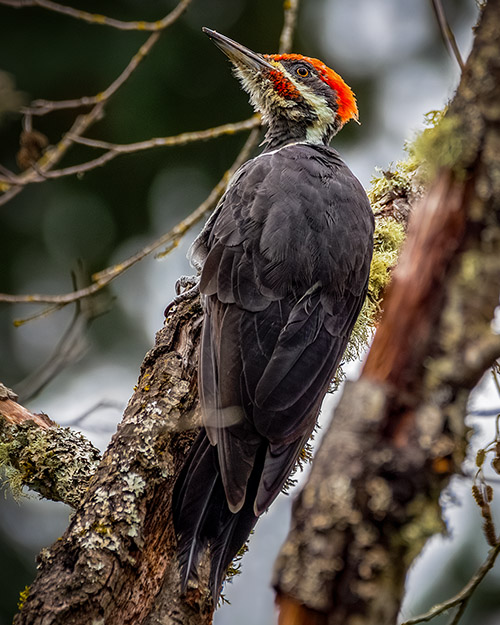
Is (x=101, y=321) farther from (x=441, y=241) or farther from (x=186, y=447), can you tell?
(x=441, y=241)

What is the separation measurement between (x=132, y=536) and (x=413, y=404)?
1.60 meters

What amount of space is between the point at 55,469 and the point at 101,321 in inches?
131

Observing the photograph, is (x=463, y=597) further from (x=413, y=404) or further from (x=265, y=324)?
(x=265, y=324)

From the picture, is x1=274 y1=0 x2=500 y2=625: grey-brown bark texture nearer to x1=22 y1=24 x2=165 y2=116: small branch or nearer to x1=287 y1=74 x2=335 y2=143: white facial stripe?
x1=22 y1=24 x2=165 y2=116: small branch

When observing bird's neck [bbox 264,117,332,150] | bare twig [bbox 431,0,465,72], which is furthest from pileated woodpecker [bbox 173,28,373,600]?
bare twig [bbox 431,0,465,72]

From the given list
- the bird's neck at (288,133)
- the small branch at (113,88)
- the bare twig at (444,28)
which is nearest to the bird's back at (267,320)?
the bird's neck at (288,133)

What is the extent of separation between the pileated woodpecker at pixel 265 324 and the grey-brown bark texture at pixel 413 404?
1.36 meters

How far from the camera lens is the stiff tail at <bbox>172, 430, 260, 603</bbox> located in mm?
2574

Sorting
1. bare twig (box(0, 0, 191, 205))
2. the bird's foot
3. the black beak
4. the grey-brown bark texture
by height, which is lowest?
the grey-brown bark texture

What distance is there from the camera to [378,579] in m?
1.14

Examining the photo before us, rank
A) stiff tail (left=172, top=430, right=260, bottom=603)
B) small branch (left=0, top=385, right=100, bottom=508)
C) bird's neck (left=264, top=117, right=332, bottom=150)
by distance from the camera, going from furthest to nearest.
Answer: bird's neck (left=264, top=117, right=332, bottom=150) < small branch (left=0, top=385, right=100, bottom=508) < stiff tail (left=172, top=430, right=260, bottom=603)

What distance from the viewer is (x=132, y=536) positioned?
2.49 m

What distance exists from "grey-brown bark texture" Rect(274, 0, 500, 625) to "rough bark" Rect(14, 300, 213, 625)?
136 cm

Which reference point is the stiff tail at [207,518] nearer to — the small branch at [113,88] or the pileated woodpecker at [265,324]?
the pileated woodpecker at [265,324]
